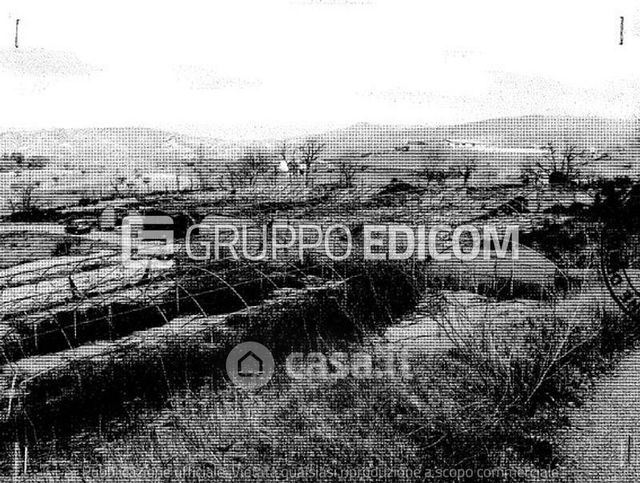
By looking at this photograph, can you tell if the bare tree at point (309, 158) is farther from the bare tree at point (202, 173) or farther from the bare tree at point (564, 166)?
the bare tree at point (564, 166)

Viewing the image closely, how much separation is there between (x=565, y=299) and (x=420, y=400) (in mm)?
3896

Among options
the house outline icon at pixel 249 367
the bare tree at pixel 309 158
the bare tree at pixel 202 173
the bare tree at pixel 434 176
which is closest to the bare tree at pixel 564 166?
the bare tree at pixel 434 176

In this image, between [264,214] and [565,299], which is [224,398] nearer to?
[565,299]

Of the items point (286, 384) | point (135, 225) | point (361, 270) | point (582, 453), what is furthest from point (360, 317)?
point (135, 225)

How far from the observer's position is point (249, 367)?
682cm

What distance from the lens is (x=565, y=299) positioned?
28.4 feet

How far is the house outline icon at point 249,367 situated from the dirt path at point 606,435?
10.3 ft

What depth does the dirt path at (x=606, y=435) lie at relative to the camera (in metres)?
4.71

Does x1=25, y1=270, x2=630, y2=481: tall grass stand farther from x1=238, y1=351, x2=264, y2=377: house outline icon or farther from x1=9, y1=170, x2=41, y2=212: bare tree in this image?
x1=9, y1=170, x2=41, y2=212: bare tree

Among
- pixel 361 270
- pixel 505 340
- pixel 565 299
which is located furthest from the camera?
pixel 361 270

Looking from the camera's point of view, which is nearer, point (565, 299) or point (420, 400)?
point (420, 400)

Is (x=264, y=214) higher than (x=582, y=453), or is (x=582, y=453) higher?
(x=264, y=214)

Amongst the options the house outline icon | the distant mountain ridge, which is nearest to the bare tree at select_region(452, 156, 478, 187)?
the house outline icon

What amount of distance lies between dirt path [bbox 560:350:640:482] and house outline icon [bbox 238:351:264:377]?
315 cm
